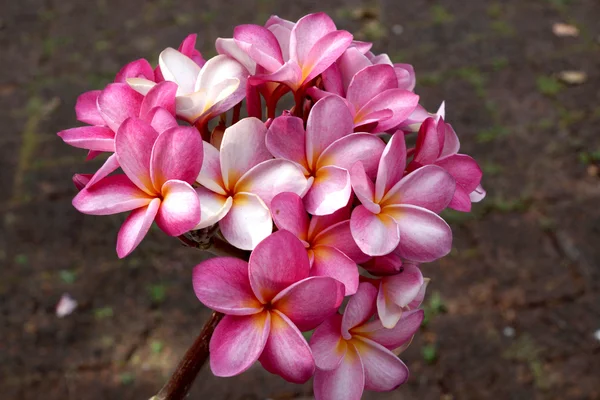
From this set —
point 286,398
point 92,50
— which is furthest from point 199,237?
point 92,50

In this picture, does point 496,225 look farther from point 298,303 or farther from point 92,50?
point 92,50

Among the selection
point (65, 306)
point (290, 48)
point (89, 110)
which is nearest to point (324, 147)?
point (290, 48)

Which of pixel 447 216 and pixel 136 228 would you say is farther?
pixel 447 216

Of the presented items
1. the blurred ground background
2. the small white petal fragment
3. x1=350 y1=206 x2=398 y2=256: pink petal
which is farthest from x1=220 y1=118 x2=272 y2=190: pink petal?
the small white petal fragment

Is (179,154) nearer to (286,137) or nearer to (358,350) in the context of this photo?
(286,137)

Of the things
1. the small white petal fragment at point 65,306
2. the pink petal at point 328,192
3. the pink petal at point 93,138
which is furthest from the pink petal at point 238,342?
the small white petal fragment at point 65,306

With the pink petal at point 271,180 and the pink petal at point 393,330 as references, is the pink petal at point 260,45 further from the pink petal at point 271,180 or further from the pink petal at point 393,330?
the pink petal at point 393,330

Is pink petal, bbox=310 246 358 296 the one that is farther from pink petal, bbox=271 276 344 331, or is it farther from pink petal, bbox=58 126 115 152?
pink petal, bbox=58 126 115 152
